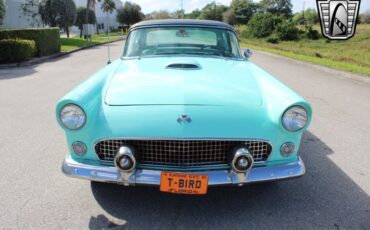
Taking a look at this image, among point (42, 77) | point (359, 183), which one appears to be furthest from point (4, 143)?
point (42, 77)

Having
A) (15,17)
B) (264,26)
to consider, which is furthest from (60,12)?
(264,26)

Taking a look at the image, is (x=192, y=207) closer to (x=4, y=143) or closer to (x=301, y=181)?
(x=301, y=181)

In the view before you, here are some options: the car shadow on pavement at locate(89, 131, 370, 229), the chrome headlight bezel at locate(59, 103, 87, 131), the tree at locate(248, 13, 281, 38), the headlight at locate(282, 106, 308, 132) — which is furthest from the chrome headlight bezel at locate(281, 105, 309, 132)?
the tree at locate(248, 13, 281, 38)

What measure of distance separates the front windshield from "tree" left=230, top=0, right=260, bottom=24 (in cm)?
7192

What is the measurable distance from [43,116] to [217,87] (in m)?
3.64

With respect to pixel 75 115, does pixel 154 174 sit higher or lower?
lower

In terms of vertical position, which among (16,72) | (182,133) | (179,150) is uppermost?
(182,133)

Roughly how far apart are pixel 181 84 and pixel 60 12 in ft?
98.9

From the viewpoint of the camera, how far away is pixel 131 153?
2551mm

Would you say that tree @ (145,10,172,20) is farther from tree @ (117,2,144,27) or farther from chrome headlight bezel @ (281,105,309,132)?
chrome headlight bezel @ (281,105,309,132)

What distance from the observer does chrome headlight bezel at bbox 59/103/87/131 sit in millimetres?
2736

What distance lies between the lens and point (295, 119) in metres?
2.78

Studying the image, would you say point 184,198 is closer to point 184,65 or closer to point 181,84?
point 181,84

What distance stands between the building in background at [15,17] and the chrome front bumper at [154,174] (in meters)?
25.6
